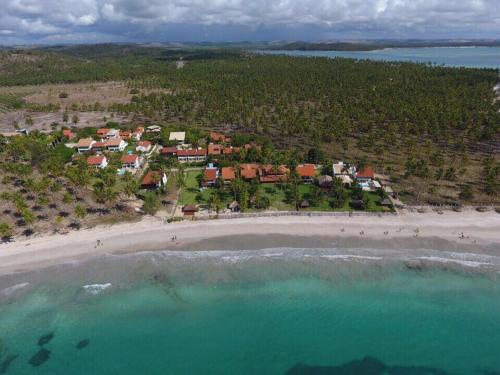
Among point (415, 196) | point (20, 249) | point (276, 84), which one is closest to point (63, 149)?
point (20, 249)

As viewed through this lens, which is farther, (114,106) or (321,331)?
(114,106)

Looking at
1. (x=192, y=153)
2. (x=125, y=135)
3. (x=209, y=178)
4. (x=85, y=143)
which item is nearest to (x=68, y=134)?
(x=85, y=143)

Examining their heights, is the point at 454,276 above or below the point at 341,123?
below

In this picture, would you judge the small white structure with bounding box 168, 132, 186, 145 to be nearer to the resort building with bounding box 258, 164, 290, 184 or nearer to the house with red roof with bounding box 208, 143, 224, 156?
the house with red roof with bounding box 208, 143, 224, 156

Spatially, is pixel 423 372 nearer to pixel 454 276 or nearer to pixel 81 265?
pixel 454 276

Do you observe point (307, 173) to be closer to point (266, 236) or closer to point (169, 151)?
point (266, 236)

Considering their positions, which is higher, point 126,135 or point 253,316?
point 126,135
